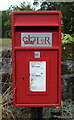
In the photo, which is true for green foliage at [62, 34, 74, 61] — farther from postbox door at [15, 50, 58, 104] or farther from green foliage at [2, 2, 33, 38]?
postbox door at [15, 50, 58, 104]

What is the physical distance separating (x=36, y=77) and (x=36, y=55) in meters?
0.28

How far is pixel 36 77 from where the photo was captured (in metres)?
3.33

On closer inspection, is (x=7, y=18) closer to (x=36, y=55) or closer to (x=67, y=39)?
A: (x=67, y=39)

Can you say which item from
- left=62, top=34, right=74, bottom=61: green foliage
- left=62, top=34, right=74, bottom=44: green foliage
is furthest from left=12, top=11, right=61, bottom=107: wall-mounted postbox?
left=62, top=34, right=74, bottom=44: green foliage

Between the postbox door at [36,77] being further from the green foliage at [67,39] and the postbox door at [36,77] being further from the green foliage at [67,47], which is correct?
the green foliage at [67,39]

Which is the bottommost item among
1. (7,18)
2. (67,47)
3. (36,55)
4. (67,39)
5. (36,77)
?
(36,77)

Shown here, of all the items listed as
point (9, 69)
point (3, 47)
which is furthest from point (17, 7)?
point (9, 69)

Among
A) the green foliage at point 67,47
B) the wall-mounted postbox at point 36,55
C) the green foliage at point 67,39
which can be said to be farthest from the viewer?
the green foliage at point 67,39

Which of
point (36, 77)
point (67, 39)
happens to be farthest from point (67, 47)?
point (36, 77)

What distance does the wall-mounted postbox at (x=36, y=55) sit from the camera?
326cm

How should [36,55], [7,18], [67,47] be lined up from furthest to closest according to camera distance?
[7,18], [67,47], [36,55]

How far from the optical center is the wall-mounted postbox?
3.26 metres

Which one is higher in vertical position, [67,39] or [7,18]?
[7,18]

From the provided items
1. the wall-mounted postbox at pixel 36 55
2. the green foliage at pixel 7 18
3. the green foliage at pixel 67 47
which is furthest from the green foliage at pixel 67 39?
the wall-mounted postbox at pixel 36 55
